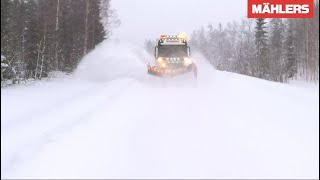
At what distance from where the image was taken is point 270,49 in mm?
55406

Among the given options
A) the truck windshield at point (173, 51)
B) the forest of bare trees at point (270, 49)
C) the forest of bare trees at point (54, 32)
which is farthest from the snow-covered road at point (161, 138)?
the forest of bare trees at point (54, 32)

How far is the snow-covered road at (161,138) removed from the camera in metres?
5.08

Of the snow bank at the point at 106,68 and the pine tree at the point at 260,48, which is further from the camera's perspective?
the pine tree at the point at 260,48

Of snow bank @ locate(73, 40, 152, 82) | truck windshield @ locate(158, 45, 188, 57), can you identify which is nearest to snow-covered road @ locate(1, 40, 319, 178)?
truck windshield @ locate(158, 45, 188, 57)

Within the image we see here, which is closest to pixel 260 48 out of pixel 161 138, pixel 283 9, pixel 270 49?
pixel 270 49

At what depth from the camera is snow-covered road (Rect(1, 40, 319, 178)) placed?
508cm

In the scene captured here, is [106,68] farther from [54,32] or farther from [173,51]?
[173,51]

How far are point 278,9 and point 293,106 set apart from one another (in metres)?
16.6

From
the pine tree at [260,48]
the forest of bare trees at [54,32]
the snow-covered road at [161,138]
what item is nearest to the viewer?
the snow-covered road at [161,138]

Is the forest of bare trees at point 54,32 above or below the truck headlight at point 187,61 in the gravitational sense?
above

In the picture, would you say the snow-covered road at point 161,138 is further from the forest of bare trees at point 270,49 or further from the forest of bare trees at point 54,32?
the forest of bare trees at point 54,32

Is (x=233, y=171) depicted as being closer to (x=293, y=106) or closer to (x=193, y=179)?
(x=193, y=179)

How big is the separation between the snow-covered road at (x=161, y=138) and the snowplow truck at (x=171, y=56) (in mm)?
7050

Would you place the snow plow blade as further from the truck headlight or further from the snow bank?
the snow bank
